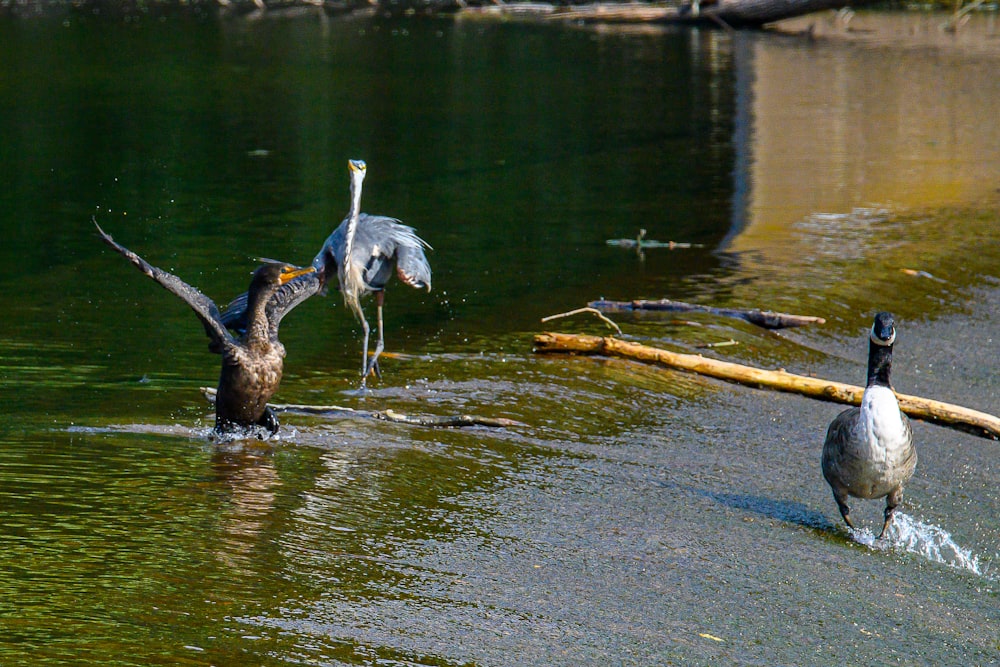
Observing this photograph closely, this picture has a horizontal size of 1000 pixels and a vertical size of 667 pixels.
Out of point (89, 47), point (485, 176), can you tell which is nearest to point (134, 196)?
point (485, 176)

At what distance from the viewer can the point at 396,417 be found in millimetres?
7676

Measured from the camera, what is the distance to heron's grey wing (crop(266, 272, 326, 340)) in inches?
290

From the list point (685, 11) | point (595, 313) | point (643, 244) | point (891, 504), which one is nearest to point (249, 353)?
point (891, 504)

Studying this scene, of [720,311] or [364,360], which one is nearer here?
[364,360]

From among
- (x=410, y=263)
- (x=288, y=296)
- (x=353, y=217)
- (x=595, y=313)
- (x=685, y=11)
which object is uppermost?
(x=685, y=11)

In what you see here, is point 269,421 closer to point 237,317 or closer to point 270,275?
point 237,317

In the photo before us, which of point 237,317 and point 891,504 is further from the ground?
point 237,317

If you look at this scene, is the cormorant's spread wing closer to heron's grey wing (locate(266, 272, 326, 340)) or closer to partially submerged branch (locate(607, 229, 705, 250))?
heron's grey wing (locate(266, 272, 326, 340))

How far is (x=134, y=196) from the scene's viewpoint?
577 inches

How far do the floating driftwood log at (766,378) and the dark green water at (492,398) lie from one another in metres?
0.13

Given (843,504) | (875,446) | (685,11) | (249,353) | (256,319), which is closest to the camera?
(875,446)

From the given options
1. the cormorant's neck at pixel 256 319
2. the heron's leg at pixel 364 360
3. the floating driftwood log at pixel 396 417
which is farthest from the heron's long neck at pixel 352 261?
the cormorant's neck at pixel 256 319

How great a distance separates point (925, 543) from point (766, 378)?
7.32ft

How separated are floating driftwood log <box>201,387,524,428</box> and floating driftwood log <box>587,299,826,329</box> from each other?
2.74 m
